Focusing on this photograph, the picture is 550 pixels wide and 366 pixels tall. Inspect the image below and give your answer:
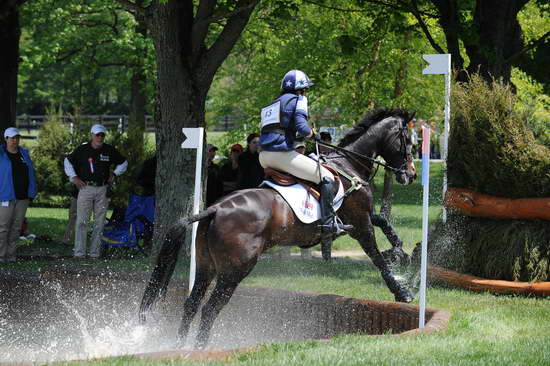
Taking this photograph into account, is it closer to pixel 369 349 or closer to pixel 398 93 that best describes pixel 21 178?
pixel 369 349

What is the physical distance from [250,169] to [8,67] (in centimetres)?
542

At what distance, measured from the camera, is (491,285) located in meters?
10.3

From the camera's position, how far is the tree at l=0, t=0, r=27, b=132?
53.3ft

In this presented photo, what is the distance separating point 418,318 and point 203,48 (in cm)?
655

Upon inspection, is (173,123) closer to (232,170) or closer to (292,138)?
(232,170)

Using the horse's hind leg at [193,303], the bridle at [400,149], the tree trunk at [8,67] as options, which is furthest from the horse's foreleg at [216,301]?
the tree trunk at [8,67]

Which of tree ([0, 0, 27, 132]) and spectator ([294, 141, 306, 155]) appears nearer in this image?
spectator ([294, 141, 306, 155])

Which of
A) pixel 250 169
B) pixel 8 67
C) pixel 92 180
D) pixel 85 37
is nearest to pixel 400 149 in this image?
pixel 250 169

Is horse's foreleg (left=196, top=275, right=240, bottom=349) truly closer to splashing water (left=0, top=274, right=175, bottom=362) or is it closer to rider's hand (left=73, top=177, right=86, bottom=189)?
splashing water (left=0, top=274, right=175, bottom=362)

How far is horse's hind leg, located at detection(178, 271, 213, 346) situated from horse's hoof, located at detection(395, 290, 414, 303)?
88.5 inches

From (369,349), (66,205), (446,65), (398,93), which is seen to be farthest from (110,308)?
(66,205)

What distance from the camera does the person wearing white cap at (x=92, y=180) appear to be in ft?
46.0

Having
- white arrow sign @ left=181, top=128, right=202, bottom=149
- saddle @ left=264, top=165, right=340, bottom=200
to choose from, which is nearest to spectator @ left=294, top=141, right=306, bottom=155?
saddle @ left=264, top=165, right=340, bottom=200

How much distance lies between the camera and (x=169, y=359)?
611cm
